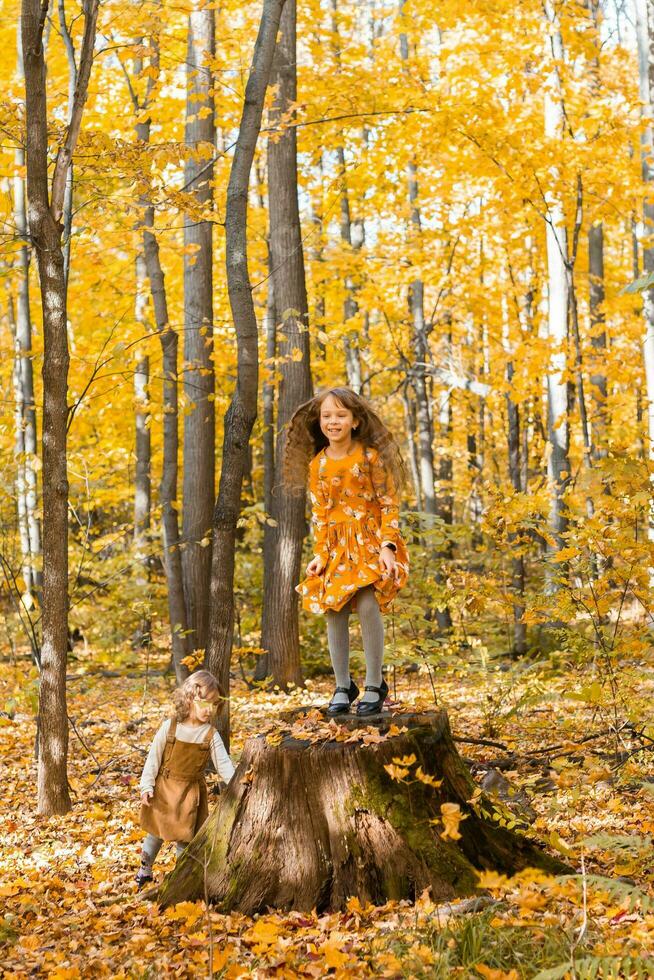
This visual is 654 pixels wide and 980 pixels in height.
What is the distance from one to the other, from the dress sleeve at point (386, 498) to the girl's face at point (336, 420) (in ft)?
0.58

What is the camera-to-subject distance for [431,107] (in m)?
9.80

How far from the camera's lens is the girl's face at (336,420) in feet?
14.6

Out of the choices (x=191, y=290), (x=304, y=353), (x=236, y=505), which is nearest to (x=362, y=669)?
(x=304, y=353)

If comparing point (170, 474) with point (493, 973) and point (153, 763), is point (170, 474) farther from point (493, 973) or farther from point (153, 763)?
point (493, 973)

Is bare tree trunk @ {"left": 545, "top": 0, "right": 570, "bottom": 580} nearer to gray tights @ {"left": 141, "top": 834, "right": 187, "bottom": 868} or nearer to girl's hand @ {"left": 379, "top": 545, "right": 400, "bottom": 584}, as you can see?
girl's hand @ {"left": 379, "top": 545, "right": 400, "bottom": 584}

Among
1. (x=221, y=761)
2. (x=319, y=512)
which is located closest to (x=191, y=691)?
(x=221, y=761)

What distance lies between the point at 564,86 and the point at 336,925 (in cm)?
884

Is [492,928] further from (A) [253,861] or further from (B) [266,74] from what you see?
(B) [266,74]

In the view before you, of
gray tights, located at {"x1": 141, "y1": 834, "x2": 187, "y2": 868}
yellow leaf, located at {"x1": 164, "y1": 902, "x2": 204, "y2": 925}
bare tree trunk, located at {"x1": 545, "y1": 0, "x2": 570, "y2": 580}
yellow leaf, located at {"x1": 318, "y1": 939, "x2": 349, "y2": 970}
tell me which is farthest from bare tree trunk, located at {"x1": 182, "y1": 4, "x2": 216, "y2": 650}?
yellow leaf, located at {"x1": 318, "y1": 939, "x2": 349, "y2": 970}

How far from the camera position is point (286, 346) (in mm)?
9617

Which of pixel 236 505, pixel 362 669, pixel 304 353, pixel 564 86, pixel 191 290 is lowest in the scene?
pixel 362 669

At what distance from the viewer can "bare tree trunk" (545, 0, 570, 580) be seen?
9.56 m

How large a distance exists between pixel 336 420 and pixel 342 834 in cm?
191

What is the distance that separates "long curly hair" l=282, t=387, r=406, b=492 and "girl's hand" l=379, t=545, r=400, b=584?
1.21 ft
